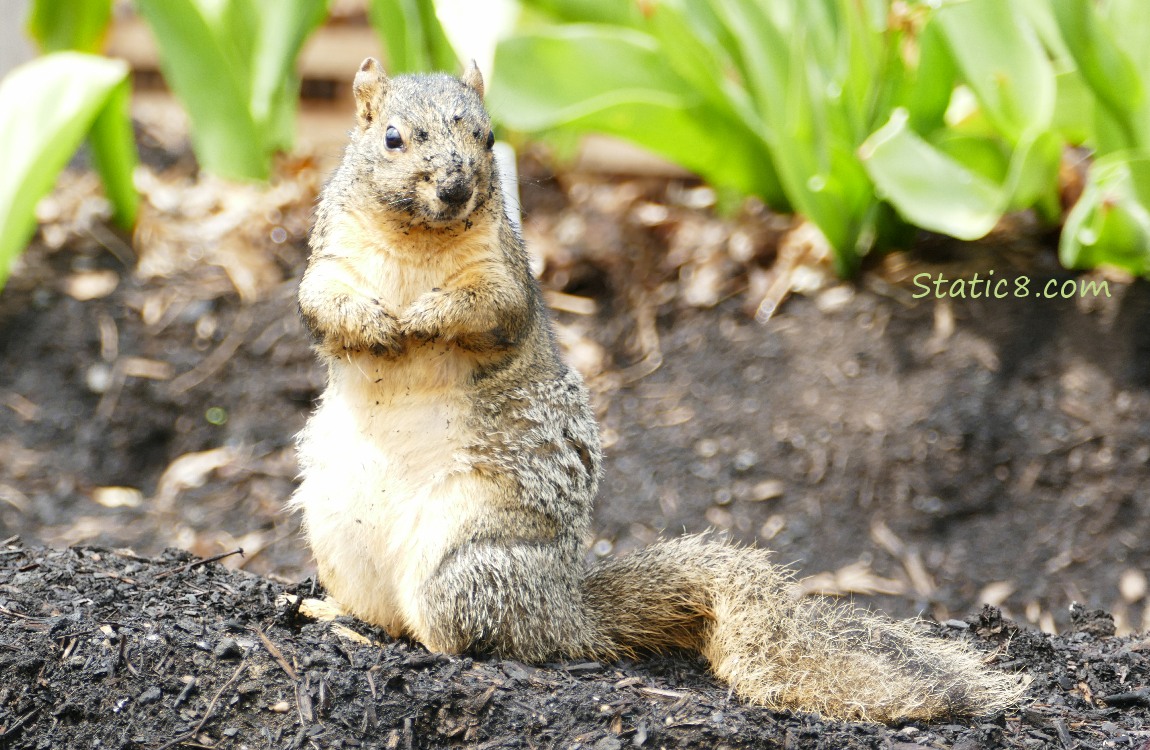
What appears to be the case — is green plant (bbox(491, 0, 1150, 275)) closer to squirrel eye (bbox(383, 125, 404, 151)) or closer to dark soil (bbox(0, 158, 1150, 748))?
dark soil (bbox(0, 158, 1150, 748))

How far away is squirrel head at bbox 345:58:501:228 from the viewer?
280cm

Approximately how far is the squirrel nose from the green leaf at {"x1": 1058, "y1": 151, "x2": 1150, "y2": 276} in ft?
8.72

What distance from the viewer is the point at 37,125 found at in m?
4.86

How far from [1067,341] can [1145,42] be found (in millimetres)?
1251

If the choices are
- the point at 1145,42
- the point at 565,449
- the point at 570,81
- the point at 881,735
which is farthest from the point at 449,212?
the point at 1145,42

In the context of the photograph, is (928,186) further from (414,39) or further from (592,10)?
(414,39)

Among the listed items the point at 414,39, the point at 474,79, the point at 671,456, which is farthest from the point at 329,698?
the point at 414,39

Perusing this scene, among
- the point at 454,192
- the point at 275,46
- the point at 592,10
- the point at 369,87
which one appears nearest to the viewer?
the point at 454,192

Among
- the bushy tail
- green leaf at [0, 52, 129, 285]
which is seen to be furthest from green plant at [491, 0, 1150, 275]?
the bushy tail

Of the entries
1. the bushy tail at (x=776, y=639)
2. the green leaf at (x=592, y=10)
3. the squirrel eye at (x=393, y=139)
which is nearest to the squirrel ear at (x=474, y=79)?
the squirrel eye at (x=393, y=139)

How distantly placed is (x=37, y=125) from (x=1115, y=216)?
4424 millimetres

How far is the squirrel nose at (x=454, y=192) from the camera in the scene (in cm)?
276

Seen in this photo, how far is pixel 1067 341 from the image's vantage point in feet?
16.0

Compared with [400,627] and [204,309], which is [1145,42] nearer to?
[400,627]
